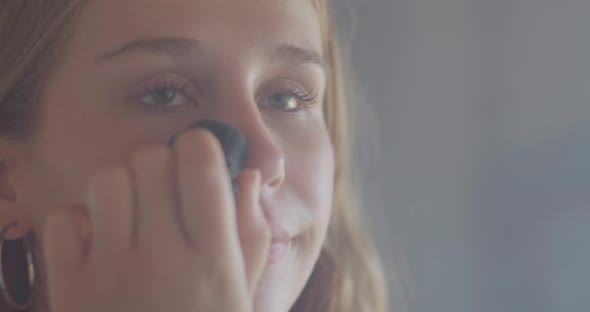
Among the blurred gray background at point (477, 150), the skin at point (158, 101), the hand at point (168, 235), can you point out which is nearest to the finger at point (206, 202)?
the hand at point (168, 235)

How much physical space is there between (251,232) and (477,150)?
69 cm

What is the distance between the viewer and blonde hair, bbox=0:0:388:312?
0.61 metres

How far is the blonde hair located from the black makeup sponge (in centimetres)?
19

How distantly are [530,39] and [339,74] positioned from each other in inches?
14.0

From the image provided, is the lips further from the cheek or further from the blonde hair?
the blonde hair

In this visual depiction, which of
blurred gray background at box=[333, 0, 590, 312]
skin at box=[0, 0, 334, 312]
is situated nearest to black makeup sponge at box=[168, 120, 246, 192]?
skin at box=[0, 0, 334, 312]

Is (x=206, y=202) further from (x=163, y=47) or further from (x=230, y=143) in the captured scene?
(x=163, y=47)

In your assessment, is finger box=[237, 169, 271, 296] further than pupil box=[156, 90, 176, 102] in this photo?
No

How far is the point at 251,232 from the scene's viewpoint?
0.45m

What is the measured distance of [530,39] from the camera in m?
1.02

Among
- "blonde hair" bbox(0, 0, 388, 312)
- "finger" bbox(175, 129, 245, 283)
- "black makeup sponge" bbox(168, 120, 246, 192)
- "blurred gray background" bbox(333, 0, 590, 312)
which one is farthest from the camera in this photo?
"blurred gray background" bbox(333, 0, 590, 312)

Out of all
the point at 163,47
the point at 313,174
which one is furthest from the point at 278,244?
the point at 163,47

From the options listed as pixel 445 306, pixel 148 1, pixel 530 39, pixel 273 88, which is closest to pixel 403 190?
Answer: pixel 445 306

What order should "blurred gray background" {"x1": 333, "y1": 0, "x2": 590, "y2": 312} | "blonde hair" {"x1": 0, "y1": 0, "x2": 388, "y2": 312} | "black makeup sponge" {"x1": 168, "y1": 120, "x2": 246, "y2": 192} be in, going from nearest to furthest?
1. "black makeup sponge" {"x1": 168, "y1": 120, "x2": 246, "y2": 192}
2. "blonde hair" {"x1": 0, "y1": 0, "x2": 388, "y2": 312}
3. "blurred gray background" {"x1": 333, "y1": 0, "x2": 590, "y2": 312}
